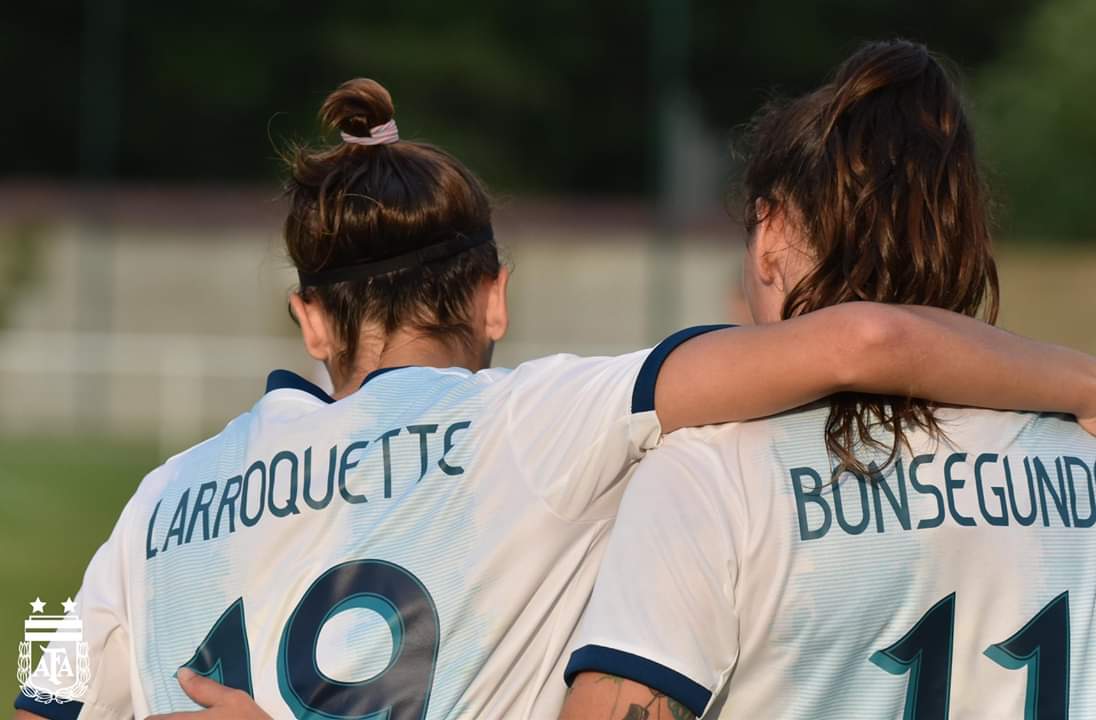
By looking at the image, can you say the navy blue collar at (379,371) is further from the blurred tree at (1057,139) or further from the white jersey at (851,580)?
the blurred tree at (1057,139)

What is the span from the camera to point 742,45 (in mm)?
28859

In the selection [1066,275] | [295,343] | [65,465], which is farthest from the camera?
[295,343]

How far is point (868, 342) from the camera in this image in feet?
6.23

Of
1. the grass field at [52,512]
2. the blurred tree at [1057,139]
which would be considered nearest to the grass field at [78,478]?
the grass field at [52,512]

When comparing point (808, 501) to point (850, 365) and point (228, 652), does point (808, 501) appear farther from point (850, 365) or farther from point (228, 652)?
point (228, 652)

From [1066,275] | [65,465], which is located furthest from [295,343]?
[1066,275]

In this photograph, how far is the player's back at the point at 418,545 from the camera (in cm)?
212

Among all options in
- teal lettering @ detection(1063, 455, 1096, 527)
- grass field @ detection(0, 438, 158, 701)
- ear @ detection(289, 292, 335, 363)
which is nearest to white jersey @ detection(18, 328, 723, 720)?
ear @ detection(289, 292, 335, 363)

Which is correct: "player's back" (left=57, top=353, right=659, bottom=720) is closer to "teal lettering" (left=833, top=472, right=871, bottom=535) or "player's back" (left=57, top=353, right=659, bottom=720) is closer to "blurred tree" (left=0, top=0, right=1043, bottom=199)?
"teal lettering" (left=833, top=472, right=871, bottom=535)

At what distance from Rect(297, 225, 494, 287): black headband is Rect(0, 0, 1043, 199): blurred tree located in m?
25.5

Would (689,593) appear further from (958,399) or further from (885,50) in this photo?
(885,50)

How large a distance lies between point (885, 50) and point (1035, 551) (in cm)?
73

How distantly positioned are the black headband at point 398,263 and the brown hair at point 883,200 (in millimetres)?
543

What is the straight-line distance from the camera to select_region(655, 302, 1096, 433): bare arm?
1.91m
